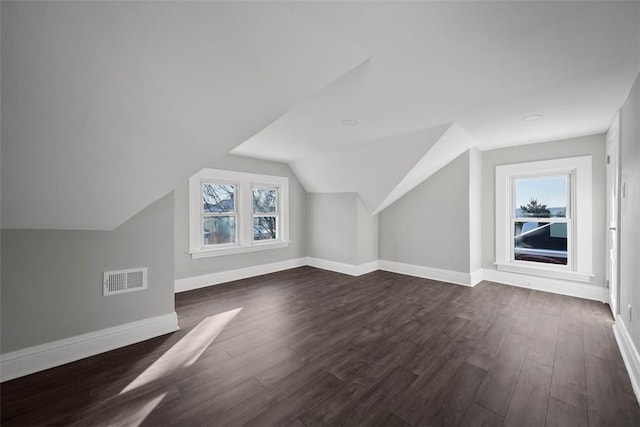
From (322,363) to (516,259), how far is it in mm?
3876

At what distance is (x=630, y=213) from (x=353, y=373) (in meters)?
2.55

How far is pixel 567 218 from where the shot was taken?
3896 millimetres

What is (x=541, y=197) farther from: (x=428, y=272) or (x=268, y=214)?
(x=268, y=214)

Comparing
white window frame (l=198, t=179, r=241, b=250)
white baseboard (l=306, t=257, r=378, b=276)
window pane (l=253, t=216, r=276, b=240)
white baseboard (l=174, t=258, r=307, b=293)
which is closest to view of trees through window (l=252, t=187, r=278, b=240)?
window pane (l=253, t=216, r=276, b=240)

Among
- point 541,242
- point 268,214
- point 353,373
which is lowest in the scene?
point 353,373

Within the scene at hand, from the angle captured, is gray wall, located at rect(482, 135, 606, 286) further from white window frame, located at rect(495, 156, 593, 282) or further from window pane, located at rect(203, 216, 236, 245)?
window pane, located at rect(203, 216, 236, 245)

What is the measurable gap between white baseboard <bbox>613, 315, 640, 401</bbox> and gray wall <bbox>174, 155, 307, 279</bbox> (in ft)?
13.4

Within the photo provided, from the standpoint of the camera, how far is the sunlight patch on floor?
6.52 ft

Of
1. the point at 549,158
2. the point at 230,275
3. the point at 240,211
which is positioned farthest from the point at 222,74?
the point at 549,158

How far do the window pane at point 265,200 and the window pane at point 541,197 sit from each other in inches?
167

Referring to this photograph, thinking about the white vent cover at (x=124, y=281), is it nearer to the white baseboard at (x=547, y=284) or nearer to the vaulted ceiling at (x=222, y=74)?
the vaulted ceiling at (x=222, y=74)

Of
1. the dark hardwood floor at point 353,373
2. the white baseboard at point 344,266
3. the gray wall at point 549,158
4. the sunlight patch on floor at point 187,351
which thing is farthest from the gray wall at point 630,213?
the sunlight patch on floor at point 187,351

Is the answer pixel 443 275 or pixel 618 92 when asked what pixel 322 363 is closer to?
pixel 443 275

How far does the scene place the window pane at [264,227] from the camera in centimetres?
519
